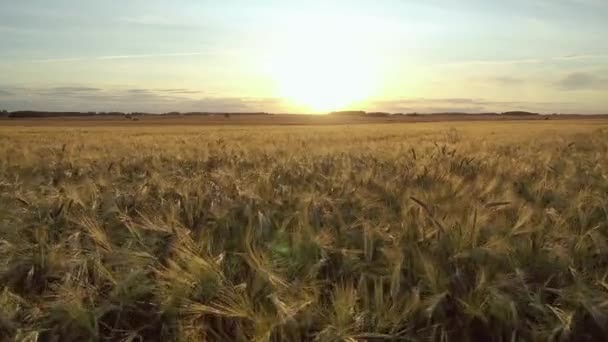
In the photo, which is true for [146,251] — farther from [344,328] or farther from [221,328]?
[344,328]

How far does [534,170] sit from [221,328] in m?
5.07

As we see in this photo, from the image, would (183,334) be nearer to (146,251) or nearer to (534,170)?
(146,251)

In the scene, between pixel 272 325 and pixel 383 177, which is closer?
pixel 272 325

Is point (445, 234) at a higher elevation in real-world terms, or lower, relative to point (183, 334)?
higher

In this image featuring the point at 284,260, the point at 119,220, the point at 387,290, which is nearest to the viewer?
the point at 387,290

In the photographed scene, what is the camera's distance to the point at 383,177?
562 centimetres

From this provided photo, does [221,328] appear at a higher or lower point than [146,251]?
lower

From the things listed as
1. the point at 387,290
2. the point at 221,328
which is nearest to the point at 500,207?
the point at 387,290

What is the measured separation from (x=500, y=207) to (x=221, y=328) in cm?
228

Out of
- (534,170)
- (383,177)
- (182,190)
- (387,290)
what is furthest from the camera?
(534,170)

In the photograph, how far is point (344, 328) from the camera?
2096mm

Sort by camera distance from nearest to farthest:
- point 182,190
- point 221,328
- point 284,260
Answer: point 221,328 < point 284,260 < point 182,190

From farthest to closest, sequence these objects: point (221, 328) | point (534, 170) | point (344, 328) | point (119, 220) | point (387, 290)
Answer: point (534, 170) → point (119, 220) → point (387, 290) → point (221, 328) → point (344, 328)

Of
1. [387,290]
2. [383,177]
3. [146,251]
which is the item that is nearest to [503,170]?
[383,177]
